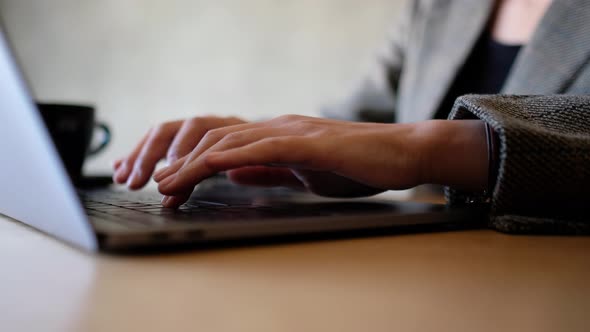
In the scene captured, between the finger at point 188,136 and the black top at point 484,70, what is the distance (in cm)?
55

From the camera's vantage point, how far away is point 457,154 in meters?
0.45

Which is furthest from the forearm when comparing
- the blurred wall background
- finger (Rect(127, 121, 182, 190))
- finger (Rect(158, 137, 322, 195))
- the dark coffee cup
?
the blurred wall background

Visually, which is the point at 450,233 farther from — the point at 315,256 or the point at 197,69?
the point at 197,69

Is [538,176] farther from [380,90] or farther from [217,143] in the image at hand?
[380,90]

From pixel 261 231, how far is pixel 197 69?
5.47 feet

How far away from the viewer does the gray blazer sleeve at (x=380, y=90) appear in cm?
126

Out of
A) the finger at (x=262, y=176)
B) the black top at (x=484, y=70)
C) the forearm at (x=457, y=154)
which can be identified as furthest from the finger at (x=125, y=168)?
the black top at (x=484, y=70)

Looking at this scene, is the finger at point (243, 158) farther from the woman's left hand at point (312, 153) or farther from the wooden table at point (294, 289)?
the wooden table at point (294, 289)

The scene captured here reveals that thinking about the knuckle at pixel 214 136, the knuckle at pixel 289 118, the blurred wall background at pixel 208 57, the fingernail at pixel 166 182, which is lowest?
the blurred wall background at pixel 208 57

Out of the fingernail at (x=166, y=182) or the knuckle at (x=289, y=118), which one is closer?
the fingernail at (x=166, y=182)

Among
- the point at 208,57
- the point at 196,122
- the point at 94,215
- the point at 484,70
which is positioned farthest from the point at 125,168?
the point at 208,57

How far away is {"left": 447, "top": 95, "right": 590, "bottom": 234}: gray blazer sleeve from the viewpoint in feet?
1.29

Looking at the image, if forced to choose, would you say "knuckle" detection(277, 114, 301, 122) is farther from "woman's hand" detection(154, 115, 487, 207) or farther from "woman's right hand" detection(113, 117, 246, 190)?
"woman's right hand" detection(113, 117, 246, 190)

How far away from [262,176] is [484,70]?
0.63 meters
